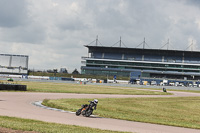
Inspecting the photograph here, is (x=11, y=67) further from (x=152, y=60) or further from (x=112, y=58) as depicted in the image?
(x=152, y=60)

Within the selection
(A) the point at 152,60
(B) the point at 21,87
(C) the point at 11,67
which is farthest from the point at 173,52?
(B) the point at 21,87

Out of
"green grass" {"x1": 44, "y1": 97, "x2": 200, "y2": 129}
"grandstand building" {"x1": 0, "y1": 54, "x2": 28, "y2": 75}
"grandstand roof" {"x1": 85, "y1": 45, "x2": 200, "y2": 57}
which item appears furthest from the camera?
"grandstand roof" {"x1": 85, "y1": 45, "x2": 200, "y2": 57}

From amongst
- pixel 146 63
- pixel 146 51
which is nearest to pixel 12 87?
pixel 146 63

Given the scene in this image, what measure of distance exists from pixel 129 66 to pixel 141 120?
155 metres

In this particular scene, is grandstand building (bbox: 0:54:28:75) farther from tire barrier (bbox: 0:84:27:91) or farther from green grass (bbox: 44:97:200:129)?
green grass (bbox: 44:97:200:129)

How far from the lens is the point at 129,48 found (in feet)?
583

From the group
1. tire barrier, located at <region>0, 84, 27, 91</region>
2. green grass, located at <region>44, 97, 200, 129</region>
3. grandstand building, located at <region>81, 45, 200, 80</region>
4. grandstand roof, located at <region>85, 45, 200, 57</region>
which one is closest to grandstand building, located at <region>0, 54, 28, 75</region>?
grandstand building, located at <region>81, 45, 200, 80</region>

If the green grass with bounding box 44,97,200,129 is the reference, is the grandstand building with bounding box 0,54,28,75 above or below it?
above

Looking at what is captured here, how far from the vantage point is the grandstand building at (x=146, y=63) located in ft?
566

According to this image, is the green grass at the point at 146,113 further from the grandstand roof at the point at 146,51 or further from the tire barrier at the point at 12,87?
the grandstand roof at the point at 146,51

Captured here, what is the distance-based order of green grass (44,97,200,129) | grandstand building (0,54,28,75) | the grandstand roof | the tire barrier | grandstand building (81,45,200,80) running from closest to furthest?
green grass (44,97,200,129), the tire barrier, grandstand building (0,54,28,75), grandstand building (81,45,200,80), the grandstand roof

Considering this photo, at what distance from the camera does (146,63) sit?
174625 mm

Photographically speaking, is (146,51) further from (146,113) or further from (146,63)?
(146,113)

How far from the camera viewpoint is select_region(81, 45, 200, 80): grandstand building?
17262cm
